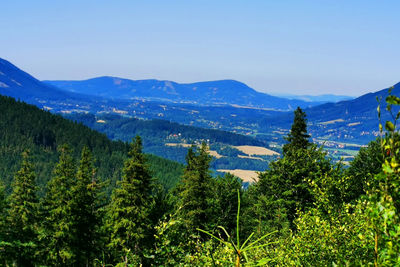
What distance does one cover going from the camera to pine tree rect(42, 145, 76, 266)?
31281mm

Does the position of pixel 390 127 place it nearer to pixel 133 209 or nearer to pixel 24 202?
pixel 133 209

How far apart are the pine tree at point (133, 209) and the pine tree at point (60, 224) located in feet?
13.4

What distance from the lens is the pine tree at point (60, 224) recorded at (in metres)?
31.3

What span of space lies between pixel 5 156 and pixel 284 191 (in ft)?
494

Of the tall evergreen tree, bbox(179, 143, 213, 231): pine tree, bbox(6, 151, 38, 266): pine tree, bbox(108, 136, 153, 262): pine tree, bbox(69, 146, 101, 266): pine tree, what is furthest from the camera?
bbox(179, 143, 213, 231): pine tree

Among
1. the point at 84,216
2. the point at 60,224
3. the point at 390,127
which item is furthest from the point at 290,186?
the point at 390,127

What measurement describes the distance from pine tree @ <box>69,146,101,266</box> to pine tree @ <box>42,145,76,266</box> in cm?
44

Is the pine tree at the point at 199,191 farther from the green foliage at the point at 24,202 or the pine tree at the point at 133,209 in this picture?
the green foliage at the point at 24,202

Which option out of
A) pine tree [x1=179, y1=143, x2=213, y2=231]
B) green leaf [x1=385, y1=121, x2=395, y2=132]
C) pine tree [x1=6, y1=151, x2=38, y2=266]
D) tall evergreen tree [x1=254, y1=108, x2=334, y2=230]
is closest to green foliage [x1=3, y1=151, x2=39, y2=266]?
pine tree [x1=6, y1=151, x2=38, y2=266]

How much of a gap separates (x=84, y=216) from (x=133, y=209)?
6608mm

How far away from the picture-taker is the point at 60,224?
31375 mm

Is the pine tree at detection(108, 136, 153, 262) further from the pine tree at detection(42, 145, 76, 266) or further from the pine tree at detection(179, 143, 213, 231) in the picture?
the pine tree at detection(179, 143, 213, 231)

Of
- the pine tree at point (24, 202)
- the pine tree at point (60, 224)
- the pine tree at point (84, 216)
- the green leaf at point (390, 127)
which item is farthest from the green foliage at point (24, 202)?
the green leaf at point (390, 127)

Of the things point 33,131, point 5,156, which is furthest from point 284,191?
point 33,131
